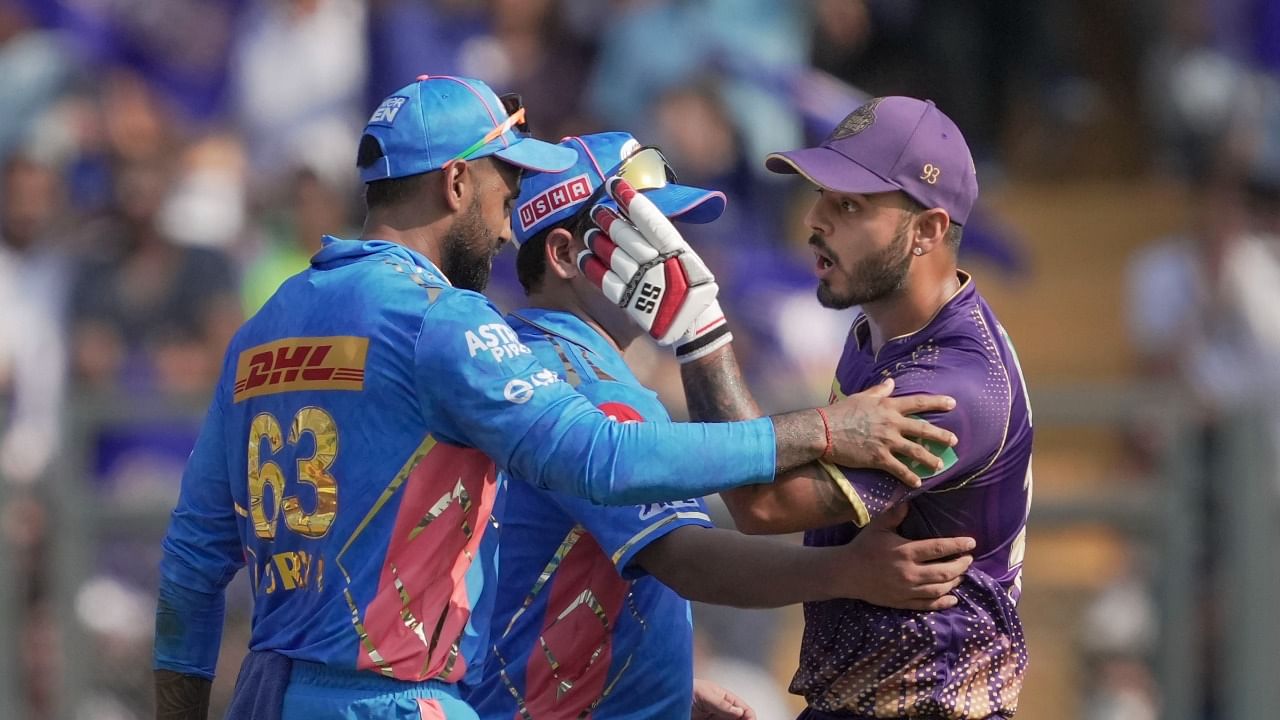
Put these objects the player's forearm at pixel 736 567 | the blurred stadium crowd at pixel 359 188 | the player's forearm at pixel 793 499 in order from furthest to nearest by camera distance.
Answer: the blurred stadium crowd at pixel 359 188 → the player's forearm at pixel 736 567 → the player's forearm at pixel 793 499

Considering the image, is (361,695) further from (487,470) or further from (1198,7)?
(1198,7)

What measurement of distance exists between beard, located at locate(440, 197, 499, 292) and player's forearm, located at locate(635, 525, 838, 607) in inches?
29.2

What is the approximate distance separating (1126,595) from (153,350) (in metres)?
4.85

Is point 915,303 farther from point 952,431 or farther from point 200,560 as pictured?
point 200,560

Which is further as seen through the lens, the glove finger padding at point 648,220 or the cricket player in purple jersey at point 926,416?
the glove finger padding at point 648,220

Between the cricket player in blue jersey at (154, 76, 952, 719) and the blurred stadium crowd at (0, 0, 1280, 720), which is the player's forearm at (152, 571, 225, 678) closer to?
the cricket player in blue jersey at (154, 76, 952, 719)

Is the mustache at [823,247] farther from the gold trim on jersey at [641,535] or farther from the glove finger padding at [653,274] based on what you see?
the gold trim on jersey at [641,535]

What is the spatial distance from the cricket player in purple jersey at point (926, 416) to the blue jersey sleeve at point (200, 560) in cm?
102

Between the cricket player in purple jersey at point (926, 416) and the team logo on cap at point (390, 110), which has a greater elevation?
the team logo on cap at point (390, 110)

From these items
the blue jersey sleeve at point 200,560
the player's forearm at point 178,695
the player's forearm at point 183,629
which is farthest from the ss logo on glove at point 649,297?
the player's forearm at point 178,695

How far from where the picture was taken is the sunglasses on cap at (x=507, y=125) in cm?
423

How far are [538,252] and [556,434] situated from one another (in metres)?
0.84

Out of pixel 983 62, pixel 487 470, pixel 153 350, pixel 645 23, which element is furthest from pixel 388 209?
pixel 983 62

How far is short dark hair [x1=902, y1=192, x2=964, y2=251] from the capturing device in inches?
165
